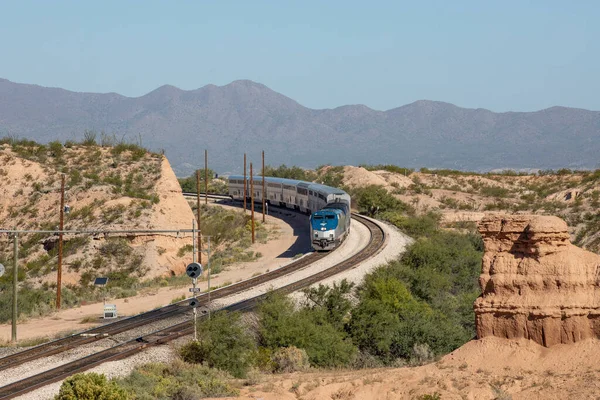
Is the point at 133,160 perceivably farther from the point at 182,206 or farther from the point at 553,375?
the point at 553,375

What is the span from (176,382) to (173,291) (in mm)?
26521

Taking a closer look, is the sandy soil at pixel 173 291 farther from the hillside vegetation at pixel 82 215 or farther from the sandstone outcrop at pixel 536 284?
the sandstone outcrop at pixel 536 284

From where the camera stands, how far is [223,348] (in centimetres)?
2823

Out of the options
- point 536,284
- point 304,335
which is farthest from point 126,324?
point 536,284

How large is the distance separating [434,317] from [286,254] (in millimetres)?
27862

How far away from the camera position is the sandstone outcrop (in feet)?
69.2

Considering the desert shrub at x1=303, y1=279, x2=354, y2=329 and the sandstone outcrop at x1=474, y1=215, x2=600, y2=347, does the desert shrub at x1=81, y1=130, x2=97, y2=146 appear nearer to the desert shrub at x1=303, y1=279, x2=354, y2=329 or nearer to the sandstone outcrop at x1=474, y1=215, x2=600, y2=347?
the desert shrub at x1=303, y1=279, x2=354, y2=329

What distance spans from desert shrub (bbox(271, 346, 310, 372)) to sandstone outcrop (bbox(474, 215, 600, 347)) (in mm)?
7660

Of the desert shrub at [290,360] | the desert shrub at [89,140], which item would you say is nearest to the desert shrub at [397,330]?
the desert shrub at [290,360]

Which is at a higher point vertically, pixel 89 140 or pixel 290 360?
pixel 89 140

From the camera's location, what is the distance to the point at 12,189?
7169cm

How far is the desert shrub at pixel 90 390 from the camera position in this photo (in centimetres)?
2109

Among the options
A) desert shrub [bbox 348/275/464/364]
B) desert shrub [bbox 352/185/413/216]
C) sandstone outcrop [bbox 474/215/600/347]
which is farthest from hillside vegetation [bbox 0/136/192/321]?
sandstone outcrop [bbox 474/215/600/347]

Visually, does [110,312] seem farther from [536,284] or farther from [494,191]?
[494,191]
